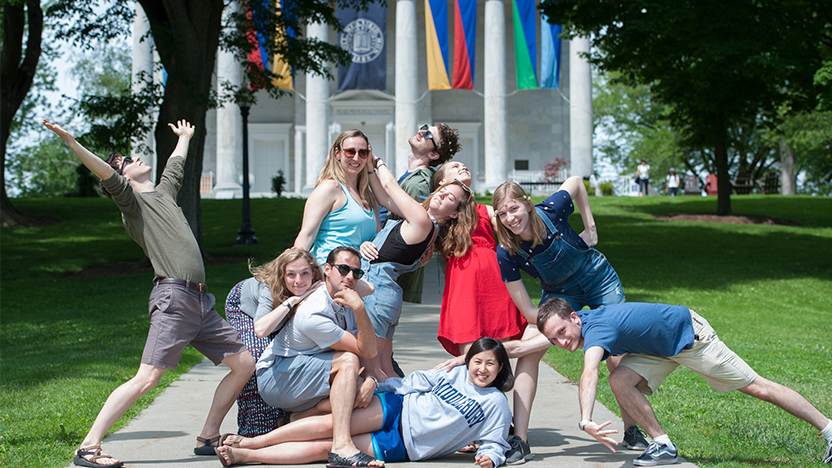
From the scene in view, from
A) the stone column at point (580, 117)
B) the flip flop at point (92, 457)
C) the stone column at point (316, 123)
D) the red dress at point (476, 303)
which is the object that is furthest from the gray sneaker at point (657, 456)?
the stone column at point (580, 117)

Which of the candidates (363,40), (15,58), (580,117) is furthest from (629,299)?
(363,40)

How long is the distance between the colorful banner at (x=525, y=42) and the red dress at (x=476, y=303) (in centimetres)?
3102

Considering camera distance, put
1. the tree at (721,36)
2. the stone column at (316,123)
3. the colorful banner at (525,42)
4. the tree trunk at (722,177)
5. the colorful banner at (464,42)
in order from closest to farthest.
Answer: the tree at (721,36) → the tree trunk at (722,177) → the colorful banner at (464,42) → the colorful banner at (525,42) → the stone column at (316,123)

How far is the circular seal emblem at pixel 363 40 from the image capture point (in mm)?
36750

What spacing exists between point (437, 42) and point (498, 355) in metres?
30.7

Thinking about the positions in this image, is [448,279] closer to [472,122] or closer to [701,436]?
[701,436]

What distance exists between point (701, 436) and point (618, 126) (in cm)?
5236

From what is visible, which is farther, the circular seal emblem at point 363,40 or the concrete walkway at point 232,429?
the circular seal emblem at point 363,40

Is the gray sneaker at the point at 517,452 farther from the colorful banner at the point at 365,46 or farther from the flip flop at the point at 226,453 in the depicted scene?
the colorful banner at the point at 365,46

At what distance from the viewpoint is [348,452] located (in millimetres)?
4348

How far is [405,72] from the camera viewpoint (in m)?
35.9

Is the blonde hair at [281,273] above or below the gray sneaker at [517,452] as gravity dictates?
above

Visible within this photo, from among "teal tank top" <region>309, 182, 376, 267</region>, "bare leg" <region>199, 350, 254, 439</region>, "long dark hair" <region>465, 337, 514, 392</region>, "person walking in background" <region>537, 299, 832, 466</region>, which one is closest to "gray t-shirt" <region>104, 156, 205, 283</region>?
"bare leg" <region>199, 350, 254, 439</region>

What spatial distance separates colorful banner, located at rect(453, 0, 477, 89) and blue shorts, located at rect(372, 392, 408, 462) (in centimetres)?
3026
